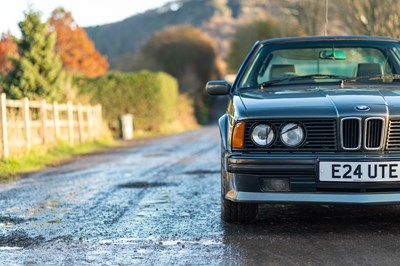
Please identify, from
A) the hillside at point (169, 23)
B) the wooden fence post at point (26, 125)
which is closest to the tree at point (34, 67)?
the wooden fence post at point (26, 125)

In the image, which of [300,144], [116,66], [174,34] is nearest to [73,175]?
[300,144]

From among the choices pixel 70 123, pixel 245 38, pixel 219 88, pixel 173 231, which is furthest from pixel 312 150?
pixel 245 38

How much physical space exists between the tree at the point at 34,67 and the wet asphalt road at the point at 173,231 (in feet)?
33.6

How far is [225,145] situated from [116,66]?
1922 inches

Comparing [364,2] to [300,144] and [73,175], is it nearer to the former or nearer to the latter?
[73,175]

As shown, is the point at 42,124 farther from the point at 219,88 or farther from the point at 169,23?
the point at 169,23

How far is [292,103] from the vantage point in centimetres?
488

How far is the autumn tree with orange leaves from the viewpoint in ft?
149

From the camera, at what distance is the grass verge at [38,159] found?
1119 cm

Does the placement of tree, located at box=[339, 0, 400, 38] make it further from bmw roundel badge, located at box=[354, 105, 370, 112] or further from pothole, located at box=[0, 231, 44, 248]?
pothole, located at box=[0, 231, 44, 248]

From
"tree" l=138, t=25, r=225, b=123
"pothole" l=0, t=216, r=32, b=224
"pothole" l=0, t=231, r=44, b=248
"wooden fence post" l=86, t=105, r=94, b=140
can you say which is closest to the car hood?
"pothole" l=0, t=231, r=44, b=248

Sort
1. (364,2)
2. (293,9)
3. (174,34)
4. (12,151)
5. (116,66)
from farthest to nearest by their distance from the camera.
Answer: (174,34)
(116,66)
(293,9)
(364,2)
(12,151)

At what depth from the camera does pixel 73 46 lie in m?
45.8

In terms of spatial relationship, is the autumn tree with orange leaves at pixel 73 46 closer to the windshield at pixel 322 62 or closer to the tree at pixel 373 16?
the tree at pixel 373 16
